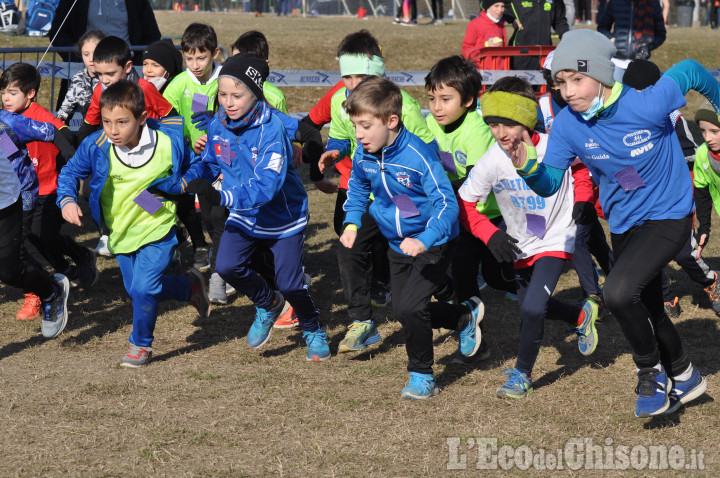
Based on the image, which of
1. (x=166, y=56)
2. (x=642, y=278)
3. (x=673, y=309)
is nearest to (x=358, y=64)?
(x=166, y=56)

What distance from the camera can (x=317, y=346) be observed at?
21.0 feet

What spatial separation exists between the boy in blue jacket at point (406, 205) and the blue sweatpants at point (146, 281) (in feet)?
4.82

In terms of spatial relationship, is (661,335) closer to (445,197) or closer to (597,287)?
(445,197)

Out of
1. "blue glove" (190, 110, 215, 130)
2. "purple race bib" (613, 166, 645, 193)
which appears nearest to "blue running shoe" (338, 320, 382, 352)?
"blue glove" (190, 110, 215, 130)

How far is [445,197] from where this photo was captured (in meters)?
5.37

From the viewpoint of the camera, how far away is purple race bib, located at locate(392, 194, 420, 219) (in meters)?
5.57

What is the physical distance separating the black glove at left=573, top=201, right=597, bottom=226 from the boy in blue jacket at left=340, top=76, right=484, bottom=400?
75 cm

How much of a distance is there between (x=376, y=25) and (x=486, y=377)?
79.9 feet

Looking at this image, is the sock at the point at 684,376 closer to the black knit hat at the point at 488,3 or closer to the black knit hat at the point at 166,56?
the black knit hat at the point at 166,56

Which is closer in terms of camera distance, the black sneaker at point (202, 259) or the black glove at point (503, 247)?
the black glove at point (503, 247)

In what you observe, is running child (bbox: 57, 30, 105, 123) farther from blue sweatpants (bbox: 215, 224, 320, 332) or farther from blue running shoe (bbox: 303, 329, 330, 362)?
blue running shoe (bbox: 303, 329, 330, 362)

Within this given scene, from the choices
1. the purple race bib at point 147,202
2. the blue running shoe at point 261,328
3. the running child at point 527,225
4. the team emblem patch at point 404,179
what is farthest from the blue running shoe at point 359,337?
the purple race bib at point 147,202

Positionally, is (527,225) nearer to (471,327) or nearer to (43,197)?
(471,327)

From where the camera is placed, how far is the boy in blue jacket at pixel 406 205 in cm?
540
